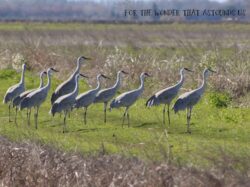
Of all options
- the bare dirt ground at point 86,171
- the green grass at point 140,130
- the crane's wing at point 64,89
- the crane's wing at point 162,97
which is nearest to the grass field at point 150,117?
the green grass at point 140,130

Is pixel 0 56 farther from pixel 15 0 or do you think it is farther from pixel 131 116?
pixel 15 0

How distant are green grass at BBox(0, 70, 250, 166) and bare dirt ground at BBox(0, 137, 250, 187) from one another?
2.39ft

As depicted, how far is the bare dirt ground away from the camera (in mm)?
9961

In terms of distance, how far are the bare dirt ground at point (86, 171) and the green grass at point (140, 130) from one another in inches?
28.7

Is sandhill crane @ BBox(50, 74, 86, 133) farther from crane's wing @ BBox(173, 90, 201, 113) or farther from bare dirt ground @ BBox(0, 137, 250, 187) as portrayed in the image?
bare dirt ground @ BBox(0, 137, 250, 187)

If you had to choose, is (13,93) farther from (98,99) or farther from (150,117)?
(150,117)

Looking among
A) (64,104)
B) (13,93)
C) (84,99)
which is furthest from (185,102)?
(13,93)

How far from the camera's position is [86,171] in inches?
442

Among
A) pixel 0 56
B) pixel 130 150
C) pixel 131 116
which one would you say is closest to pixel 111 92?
pixel 131 116

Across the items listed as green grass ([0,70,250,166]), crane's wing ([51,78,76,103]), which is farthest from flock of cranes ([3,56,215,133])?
crane's wing ([51,78,76,103])

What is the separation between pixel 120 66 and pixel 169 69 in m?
1.40

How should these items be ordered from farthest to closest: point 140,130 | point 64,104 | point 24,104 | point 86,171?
point 24,104 → point 64,104 → point 140,130 → point 86,171

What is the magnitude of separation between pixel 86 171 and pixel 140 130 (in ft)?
22.9

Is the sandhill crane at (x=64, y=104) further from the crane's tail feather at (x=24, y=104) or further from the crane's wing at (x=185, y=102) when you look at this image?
the crane's wing at (x=185, y=102)
